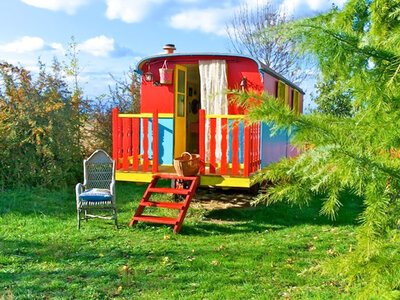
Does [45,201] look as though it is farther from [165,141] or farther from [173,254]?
[173,254]

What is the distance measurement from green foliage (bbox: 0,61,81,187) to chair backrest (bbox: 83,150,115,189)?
2.47 metres

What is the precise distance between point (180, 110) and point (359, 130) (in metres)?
7.51

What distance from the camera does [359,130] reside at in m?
1.13

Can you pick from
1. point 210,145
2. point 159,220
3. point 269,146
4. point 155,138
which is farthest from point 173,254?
point 269,146

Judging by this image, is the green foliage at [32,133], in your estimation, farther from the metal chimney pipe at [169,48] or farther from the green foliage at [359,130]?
the green foliage at [359,130]

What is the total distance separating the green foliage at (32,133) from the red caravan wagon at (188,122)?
2.42m

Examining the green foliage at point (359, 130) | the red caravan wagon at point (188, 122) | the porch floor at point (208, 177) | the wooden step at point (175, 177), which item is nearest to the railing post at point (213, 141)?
the red caravan wagon at point (188, 122)

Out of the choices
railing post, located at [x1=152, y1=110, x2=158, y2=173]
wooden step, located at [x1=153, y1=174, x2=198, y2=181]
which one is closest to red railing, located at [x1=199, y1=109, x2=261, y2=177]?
wooden step, located at [x1=153, y1=174, x2=198, y2=181]

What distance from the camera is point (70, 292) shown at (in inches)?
161

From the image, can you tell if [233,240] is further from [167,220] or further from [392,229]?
[392,229]

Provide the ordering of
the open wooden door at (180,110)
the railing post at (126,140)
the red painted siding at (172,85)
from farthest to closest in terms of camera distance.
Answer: the open wooden door at (180,110) → the red painted siding at (172,85) → the railing post at (126,140)

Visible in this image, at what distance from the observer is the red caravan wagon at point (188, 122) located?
7.05 m

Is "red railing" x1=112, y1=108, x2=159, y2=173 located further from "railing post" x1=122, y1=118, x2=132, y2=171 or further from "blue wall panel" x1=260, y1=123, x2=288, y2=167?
"blue wall panel" x1=260, y1=123, x2=288, y2=167

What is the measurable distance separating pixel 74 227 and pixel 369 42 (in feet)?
20.2
